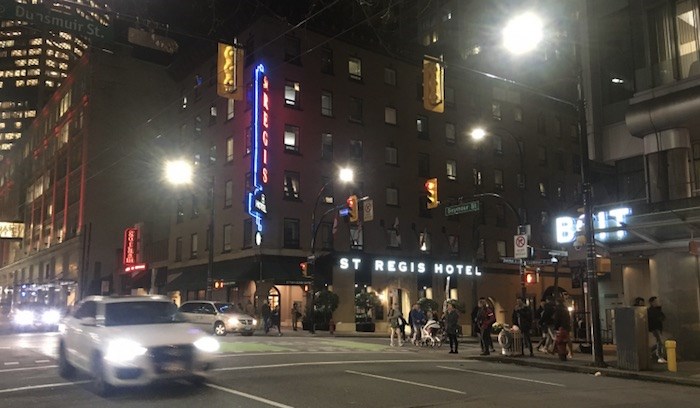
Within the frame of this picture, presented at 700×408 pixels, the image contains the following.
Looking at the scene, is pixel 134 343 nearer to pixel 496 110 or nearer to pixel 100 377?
pixel 100 377

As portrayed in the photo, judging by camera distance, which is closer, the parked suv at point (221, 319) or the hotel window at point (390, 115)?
the parked suv at point (221, 319)

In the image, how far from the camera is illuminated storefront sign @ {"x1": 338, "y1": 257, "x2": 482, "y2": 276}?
137 feet

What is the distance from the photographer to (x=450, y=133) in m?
49.7

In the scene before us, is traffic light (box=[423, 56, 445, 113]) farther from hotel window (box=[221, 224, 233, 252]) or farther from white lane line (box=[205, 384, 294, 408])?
hotel window (box=[221, 224, 233, 252])

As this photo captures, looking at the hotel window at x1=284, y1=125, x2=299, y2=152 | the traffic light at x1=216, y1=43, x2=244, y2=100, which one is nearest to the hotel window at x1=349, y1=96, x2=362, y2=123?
the hotel window at x1=284, y1=125, x2=299, y2=152

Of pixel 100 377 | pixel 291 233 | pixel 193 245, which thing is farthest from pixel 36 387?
pixel 193 245

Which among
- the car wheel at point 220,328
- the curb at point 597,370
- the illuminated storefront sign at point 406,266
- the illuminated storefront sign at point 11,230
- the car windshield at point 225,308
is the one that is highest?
the illuminated storefront sign at point 11,230

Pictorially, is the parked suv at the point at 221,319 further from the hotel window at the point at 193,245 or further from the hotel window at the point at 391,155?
the hotel window at the point at 391,155

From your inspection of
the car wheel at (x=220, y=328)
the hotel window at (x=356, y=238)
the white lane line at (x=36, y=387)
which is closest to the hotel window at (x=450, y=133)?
the hotel window at (x=356, y=238)

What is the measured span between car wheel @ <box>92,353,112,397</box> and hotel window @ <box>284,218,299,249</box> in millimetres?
28634

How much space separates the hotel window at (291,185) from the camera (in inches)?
1566

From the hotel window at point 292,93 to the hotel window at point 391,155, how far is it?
8.22 m

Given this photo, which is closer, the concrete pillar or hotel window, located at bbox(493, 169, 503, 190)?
the concrete pillar

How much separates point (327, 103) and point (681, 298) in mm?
28465
